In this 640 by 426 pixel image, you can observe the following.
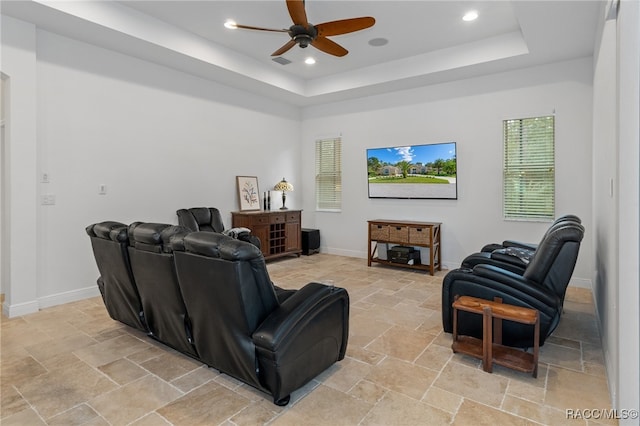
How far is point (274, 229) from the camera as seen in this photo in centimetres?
644

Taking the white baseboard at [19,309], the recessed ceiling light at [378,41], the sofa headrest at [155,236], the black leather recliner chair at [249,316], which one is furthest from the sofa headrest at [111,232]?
the recessed ceiling light at [378,41]

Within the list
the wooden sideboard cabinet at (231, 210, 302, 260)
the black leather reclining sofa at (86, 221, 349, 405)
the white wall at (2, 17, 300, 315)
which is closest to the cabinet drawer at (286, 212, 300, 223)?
the wooden sideboard cabinet at (231, 210, 302, 260)

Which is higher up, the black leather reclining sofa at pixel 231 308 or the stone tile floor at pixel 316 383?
the black leather reclining sofa at pixel 231 308

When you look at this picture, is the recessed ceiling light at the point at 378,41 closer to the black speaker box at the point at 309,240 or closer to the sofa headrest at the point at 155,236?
the black speaker box at the point at 309,240

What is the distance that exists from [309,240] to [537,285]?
4725 millimetres

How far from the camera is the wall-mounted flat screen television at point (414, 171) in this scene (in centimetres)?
581

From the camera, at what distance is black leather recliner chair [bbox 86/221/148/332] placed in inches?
114

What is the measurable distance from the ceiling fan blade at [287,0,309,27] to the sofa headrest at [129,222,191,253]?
2125 millimetres

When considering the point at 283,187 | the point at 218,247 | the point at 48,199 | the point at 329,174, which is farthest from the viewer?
the point at 329,174

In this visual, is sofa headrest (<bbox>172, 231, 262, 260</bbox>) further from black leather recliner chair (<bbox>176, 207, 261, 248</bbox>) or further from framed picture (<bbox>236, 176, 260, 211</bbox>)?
framed picture (<bbox>236, 176, 260, 211</bbox>)

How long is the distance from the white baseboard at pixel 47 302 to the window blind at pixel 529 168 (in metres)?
A: 5.80

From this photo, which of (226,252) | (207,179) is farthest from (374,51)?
(226,252)

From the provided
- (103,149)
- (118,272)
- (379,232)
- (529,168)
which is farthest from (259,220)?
(529,168)

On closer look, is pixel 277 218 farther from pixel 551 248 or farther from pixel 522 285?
pixel 551 248
